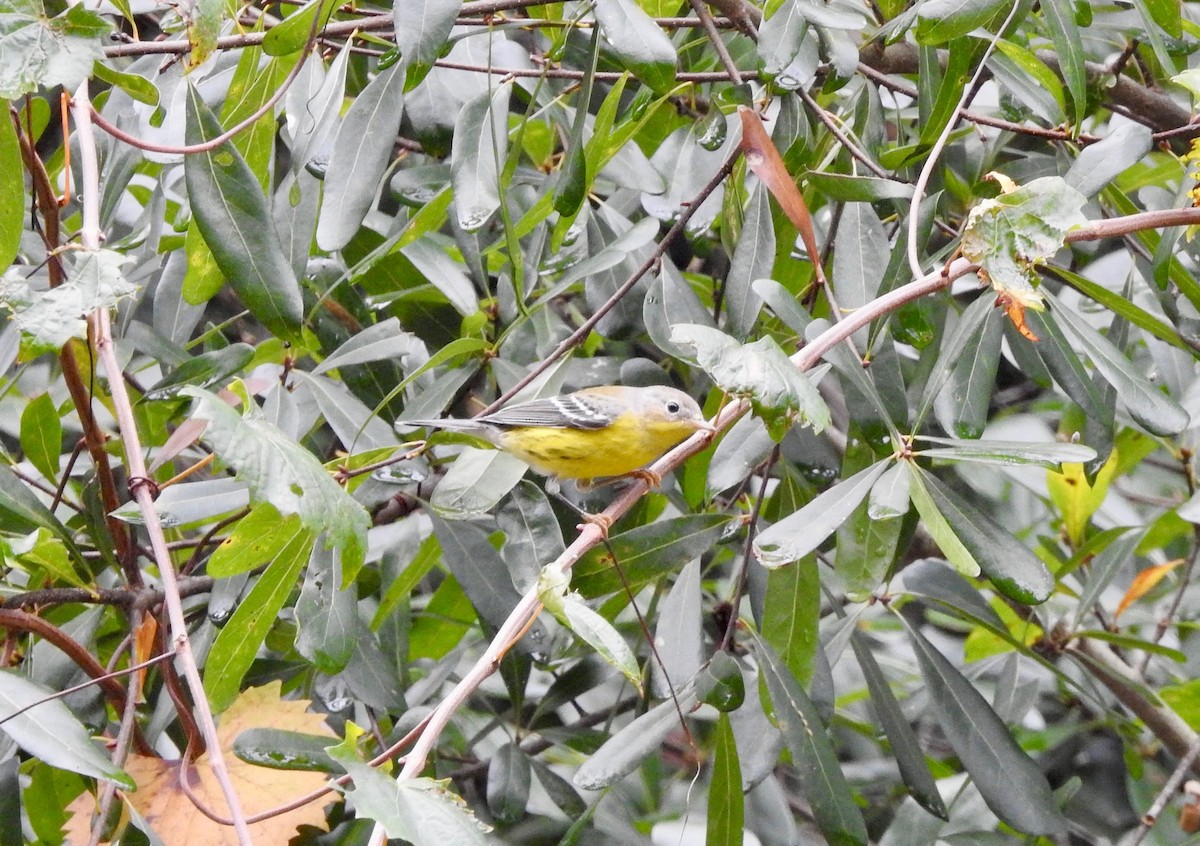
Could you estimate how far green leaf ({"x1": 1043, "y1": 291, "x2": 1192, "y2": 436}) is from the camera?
6.80 feet

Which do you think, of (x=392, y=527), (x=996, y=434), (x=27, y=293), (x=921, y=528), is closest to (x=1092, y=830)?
(x=921, y=528)

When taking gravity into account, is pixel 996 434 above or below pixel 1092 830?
above

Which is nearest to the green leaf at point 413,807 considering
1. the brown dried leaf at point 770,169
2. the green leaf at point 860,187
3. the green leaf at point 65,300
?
the green leaf at point 65,300

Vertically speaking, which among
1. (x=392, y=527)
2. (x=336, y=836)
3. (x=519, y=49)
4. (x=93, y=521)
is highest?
(x=519, y=49)

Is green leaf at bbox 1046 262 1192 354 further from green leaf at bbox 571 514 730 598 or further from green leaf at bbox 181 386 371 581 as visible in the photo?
green leaf at bbox 181 386 371 581

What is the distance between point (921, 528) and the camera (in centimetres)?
309

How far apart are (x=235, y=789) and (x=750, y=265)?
4.64ft

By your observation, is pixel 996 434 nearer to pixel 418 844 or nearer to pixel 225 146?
pixel 225 146

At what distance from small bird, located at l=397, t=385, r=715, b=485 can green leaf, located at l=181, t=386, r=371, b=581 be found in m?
1.19

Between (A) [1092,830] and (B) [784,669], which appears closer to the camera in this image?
(B) [784,669]

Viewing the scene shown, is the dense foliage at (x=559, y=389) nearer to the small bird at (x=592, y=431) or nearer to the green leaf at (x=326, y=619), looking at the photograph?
the green leaf at (x=326, y=619)

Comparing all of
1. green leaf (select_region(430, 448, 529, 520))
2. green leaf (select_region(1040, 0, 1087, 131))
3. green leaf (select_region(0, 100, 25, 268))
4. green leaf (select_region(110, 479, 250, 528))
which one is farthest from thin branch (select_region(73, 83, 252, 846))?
green leaf (select_region(1040, 0, 1087, 131))

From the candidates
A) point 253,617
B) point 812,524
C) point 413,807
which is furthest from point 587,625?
point 253,617

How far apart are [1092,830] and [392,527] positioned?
2024 millimetres
